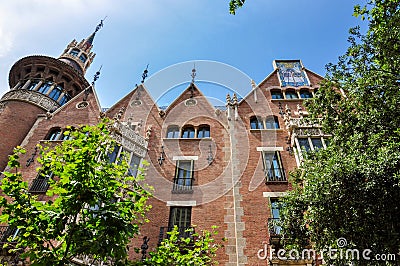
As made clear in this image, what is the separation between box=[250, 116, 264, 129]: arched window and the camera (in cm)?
1979

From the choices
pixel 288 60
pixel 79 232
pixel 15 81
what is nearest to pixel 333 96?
pixel 79 232

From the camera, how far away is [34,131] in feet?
65.3

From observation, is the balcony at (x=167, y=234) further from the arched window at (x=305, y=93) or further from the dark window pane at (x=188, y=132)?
the arched window at (x=305, y=93)

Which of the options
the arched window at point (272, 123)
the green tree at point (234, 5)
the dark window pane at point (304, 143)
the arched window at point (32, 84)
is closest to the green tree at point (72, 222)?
the green tree at point (234, 5)

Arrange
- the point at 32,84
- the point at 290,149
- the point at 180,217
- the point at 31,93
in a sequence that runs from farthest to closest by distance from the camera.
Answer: the point at 32,84, the point at 31,93, the point at 290,149, the point at 180,217

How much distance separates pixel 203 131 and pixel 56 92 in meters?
14.1

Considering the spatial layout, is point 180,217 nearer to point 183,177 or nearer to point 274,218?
point 183,177

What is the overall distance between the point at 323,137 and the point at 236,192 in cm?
642

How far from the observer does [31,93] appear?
72.7 feet

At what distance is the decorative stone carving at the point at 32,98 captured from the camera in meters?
21.5

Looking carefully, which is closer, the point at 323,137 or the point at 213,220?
the point at 213,220

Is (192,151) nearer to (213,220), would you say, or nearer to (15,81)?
(213,220)

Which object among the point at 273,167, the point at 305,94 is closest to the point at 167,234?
the point at 273,167

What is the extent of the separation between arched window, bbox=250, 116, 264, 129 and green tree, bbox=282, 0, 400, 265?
7740 mm
